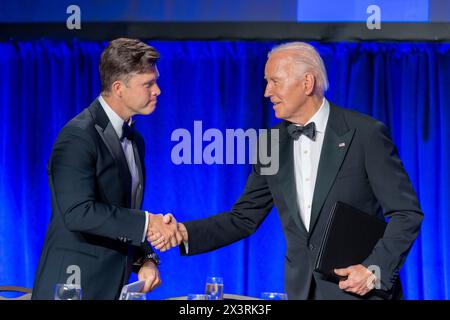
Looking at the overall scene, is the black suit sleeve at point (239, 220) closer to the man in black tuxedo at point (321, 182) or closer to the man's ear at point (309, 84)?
the man in black tuxedo at point (321, 182)

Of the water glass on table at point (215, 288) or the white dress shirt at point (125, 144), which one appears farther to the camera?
the white dress shirt at point (125, 144)

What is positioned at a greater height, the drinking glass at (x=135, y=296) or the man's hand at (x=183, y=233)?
the man's hand at (x=183, y=233)

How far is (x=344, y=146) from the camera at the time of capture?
9.21 feet

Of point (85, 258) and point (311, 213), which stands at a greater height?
point (311, 213)

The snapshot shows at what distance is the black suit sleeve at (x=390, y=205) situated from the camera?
264 centimetres

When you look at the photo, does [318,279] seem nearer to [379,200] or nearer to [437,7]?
[379,200]

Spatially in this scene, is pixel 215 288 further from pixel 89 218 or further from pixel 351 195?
pixel 351 195

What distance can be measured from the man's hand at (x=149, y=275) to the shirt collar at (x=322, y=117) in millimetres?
841

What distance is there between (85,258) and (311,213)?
838 millimetres

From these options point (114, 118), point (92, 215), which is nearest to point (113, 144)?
point (114, 118)

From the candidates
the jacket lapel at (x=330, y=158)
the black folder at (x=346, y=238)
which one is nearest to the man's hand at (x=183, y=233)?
the jacket lapel at (x=330, y=158)

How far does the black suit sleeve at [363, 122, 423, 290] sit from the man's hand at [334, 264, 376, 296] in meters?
0.04
